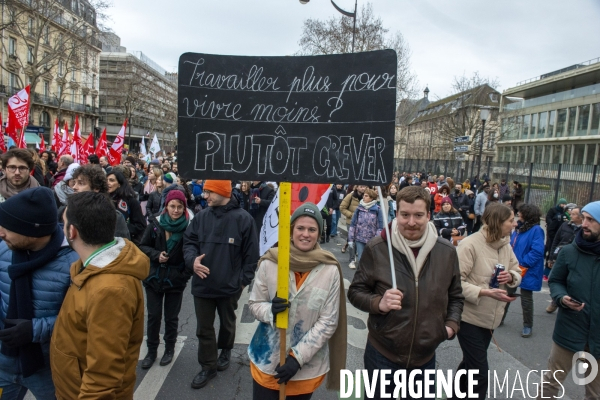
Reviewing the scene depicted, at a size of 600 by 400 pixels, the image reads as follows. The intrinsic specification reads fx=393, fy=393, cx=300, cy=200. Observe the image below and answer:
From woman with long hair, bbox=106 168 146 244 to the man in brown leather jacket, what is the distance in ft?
11.3

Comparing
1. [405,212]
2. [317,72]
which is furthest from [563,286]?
[317,72]

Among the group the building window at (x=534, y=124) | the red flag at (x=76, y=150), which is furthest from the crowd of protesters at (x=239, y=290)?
the building window at (x=534, y=124)

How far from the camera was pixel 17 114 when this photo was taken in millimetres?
11055

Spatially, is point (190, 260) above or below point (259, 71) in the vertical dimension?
below

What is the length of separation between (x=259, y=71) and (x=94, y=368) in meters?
1.85

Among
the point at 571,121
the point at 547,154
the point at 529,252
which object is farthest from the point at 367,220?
the point at 547,154

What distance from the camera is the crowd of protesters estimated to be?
1.96m

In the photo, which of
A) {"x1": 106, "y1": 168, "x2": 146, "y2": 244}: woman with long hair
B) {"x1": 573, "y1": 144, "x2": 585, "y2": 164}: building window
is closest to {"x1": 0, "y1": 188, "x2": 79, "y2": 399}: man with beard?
{"x1": 106, "y1": 168, "x2": 146, "y2": 244}: woman with long hair

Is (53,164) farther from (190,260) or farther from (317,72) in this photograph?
(317,72)

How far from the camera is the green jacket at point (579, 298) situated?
9.97ft

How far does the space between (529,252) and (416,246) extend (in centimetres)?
346

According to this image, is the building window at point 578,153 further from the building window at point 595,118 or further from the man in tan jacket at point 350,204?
the man in tan jacket at point 350,204

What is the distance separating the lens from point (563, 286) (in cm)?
325

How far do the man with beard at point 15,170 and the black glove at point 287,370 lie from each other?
12.7 ft
